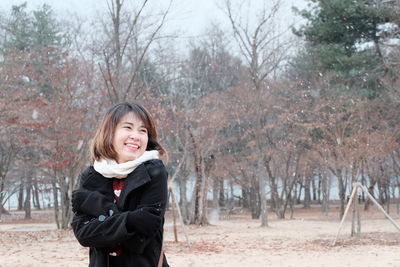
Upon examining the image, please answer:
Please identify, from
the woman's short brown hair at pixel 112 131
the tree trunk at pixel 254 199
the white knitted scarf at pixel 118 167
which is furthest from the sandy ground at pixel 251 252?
the tree trunk at pixel 254 199

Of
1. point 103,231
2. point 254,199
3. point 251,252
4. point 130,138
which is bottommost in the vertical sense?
point 251,252

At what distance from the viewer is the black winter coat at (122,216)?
150 centimetres

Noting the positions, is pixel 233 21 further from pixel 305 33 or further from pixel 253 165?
pixel 253 165

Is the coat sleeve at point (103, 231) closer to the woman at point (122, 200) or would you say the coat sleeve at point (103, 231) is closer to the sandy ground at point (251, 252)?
the woman at point (122, 200)

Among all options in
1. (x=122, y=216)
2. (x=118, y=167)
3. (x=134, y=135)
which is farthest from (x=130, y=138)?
(x=122, y=216)

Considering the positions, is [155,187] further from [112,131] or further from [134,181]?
[112,131]

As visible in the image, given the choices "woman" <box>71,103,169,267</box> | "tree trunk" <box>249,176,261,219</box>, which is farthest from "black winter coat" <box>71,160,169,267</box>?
"tree trunk" <box>249,176,261,219</box>

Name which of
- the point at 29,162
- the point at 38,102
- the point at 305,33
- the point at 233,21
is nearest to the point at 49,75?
the point at 38,102

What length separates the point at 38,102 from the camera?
49.9 ft

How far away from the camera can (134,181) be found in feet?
5.07

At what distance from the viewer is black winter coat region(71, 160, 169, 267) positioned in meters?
1.50

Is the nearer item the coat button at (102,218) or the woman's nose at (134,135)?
the coat button at (102,218)

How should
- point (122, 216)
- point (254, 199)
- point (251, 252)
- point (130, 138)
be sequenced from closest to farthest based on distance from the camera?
point (122, 216), point (130, 138), point (251, 252), point (254, 199)

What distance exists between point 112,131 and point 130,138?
70 millimetres
